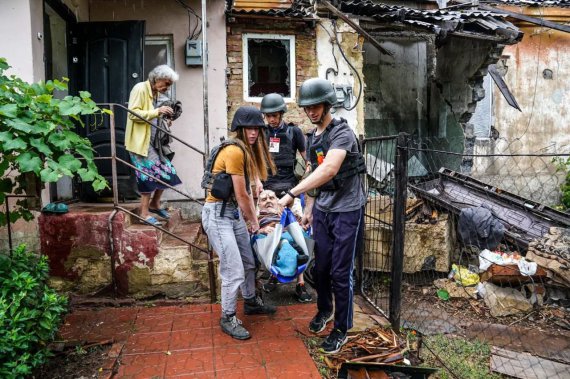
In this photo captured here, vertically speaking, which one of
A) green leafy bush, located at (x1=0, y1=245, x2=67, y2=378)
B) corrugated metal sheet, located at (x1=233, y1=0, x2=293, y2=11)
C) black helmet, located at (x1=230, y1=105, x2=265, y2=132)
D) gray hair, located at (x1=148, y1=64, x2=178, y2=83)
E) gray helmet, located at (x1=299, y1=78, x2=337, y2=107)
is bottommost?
green leafy bush, located at (x1=0, y1=245, x2=67, y2=378)

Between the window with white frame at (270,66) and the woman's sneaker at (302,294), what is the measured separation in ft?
11.9

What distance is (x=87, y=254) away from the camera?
4648mm

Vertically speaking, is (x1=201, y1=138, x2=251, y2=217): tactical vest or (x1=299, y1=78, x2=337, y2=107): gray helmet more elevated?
(x1=299, y1=78, x2=337, y2=107): gray helmet

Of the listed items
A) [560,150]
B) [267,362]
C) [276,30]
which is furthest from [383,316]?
[560,150]

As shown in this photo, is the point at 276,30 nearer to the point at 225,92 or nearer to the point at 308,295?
the point at 225,92

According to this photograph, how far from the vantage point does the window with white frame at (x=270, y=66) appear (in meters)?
7.33

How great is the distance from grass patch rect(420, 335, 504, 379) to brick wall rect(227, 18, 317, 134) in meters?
4.14

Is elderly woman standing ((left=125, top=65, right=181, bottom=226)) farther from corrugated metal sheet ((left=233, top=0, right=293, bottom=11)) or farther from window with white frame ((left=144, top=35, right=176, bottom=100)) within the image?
corrugated metal sheet ((left=233, top=0, right=293, bottom=11))

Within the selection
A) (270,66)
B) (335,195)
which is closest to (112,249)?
(335,195)

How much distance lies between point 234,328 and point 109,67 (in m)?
4.48

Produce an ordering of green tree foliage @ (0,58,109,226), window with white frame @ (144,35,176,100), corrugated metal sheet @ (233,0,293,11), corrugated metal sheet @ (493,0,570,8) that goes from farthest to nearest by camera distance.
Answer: corrugated metal sheet @ (493,0,570,8), corrugated metal sheet @ (233,0,293,11), window with white frame @ (144,35,176,100), green tree foliage @ (0,58,109,226)

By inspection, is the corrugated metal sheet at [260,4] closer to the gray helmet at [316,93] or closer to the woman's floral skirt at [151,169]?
the woman's floral skirt at [151,169]

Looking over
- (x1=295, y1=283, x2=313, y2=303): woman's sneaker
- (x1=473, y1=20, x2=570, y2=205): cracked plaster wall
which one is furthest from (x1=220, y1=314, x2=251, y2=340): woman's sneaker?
(x1=473, y1=20, x2=570, y2=205): cracked plaster wall

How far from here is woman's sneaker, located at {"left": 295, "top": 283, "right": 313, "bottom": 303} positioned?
185 inches
